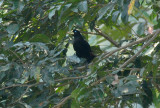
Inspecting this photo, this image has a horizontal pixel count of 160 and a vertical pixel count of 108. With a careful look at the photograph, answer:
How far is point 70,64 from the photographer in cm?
365

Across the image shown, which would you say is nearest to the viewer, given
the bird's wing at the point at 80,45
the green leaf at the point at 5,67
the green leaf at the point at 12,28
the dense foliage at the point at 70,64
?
the dense foliage at the point at 70,64

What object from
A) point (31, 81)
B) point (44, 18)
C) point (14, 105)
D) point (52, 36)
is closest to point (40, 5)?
point (44, 18)

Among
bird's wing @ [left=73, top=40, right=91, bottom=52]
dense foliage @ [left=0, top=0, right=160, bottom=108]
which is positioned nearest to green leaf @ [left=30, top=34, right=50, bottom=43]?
dense foliage @ [left=0, top=0, right=160, bottom=108]

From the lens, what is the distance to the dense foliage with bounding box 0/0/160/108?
2.82 meters

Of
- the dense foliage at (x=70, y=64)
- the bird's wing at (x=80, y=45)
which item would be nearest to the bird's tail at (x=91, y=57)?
the bird's wing at (x=80, y=45)

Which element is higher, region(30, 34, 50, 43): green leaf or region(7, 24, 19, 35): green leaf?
region(7, 24, 19, 35): green leaf

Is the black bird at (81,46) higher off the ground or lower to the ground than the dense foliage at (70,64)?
lower

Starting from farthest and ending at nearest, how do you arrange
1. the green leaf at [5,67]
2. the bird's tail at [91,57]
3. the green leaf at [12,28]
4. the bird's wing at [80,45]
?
1. the bird's wing at [80,45]
2. the bird's tail at [91,57]
3. the green leaf at [12,28]
4. the green leaf at [5,67]

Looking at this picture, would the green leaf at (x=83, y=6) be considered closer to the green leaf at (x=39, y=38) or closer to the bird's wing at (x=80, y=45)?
the green leaf at (x=39, y=38)

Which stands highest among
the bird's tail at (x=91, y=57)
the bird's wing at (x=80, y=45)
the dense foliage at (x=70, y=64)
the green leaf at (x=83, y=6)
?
the green leaf at (x=83, y=6)

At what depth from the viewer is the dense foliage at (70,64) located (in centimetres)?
282

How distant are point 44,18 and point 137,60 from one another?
112cm

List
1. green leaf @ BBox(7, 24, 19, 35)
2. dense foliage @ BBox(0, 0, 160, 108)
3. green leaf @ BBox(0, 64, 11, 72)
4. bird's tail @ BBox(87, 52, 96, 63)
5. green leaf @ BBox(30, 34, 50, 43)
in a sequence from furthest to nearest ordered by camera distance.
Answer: bird's tail @ BBox(87, 52, 96, 63)
green leaf @ BBox(7, 24, 19, 35)
green leaf @ BBox(30, 34, 50, 43)
green leaf @ BBox(0, 64, 11, 72)
dense foliage @ BBox(0, 0, 160, 108)

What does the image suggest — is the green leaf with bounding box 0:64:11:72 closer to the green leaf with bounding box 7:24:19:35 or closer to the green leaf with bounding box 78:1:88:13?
the green leaf with bounding box 7:24:19:35
